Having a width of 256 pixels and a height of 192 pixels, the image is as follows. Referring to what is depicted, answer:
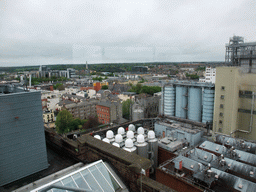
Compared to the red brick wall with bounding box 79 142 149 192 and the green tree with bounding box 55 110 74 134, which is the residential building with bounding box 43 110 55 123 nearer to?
the green tree with bounding box 55 110 74 134

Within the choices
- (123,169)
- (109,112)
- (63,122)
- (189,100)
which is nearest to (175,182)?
(123,169)

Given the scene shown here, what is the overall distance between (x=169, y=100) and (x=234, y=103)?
562 centimetres

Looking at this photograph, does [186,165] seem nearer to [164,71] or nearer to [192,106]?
[192,106]

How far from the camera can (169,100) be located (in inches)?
701

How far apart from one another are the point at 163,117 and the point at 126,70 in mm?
54606

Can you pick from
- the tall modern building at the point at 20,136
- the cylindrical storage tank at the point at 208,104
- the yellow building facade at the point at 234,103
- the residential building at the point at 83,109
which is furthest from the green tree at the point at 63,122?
the tall modern building at the point at 20,136

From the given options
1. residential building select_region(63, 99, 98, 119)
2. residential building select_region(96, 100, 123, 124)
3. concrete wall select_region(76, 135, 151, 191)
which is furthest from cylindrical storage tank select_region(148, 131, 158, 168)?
residential building select_region(63, 99, 98, 119)

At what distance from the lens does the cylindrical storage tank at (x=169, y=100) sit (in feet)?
58.0

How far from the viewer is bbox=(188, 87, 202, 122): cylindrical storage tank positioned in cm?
1597

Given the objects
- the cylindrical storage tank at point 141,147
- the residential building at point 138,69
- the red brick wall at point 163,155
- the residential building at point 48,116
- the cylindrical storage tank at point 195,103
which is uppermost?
the residential building at point 138,69

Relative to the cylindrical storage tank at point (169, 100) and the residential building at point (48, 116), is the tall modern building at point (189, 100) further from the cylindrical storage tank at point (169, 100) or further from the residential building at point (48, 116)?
the residential building at point (48, 116)

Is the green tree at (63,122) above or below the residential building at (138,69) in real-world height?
below

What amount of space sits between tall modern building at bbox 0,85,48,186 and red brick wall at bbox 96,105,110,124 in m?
22.9

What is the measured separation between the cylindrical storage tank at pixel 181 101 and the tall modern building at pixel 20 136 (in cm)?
1361
